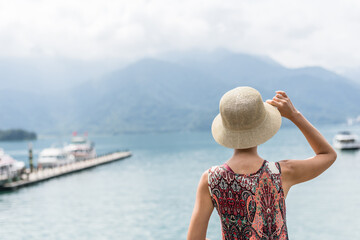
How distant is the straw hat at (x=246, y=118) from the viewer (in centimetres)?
204

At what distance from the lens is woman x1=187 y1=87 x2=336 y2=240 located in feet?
6.70

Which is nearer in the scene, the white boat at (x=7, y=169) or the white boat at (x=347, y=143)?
the white boat at (x=7, y=169)

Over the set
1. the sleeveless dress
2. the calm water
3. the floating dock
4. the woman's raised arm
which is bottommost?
the calm water

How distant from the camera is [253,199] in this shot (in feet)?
6.68

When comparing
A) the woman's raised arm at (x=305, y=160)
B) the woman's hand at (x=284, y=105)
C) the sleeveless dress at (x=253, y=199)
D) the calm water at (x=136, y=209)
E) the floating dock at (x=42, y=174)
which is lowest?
the calm water at (x=136, y=209)

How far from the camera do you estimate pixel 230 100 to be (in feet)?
6.73

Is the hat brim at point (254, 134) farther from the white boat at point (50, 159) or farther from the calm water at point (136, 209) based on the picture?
the white boat at point (50, 159)

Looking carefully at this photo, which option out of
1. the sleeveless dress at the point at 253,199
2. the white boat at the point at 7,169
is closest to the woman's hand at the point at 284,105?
the sleeveless dress at the point at 253,199

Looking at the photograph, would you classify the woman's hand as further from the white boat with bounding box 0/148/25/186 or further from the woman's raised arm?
the white boat with bounding box 0/148/25/186

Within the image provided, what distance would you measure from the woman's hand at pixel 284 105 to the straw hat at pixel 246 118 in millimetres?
44

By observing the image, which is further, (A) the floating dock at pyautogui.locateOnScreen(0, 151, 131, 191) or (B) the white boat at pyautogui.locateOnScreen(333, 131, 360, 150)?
(B) the white boat at pyautogui.locateOnScreen(333, 131, 360, 150)

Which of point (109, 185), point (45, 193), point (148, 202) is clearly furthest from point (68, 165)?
point (148, 202)

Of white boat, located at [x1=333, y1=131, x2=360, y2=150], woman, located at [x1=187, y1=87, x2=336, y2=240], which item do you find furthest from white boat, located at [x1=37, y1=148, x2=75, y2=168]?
woman, located at [x1=187, y1=87, x2=336, y2=240]

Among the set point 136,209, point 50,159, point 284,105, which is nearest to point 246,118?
point 284,105
